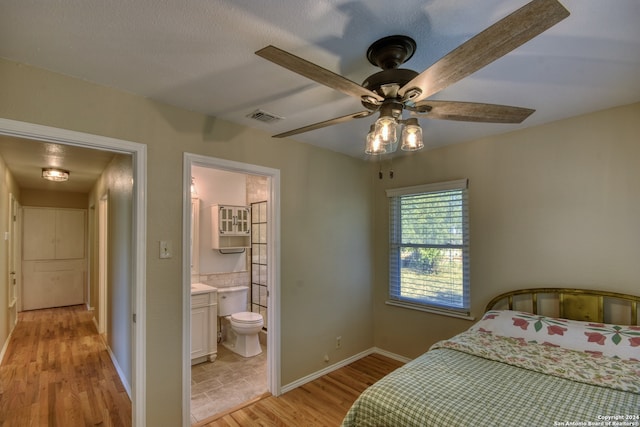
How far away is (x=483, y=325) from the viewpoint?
258cm

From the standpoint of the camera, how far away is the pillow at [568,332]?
2020mm

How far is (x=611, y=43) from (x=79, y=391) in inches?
187

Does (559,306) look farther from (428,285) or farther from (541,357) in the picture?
(428,285)

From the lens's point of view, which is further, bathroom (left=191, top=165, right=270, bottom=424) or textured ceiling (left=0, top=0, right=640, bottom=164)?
bathroom (left=191, top=165, right=270, bottom=424)

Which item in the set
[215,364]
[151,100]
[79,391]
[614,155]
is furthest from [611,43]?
[79,391]

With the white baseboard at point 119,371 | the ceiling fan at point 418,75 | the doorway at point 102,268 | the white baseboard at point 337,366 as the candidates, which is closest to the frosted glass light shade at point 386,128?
the ceiling fan at point 418,75

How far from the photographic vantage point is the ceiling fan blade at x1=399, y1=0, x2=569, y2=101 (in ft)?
2.86

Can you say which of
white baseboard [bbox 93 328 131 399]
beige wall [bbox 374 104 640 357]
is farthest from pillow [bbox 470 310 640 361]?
white baseboard [bbox 93 328 131 399]

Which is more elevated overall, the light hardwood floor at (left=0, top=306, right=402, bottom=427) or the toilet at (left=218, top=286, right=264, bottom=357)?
the toilet at (left=218, top=286, right=264, bottom=357)

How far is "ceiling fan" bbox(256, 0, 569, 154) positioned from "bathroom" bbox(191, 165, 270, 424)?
1852 millimetres

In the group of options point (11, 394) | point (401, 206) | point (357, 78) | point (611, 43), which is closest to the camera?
point (611, 43)

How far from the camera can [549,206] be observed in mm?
2668

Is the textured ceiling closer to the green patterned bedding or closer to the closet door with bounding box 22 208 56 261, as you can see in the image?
the green patterned bedding

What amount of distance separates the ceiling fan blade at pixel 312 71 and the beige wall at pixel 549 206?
6.73 ft
